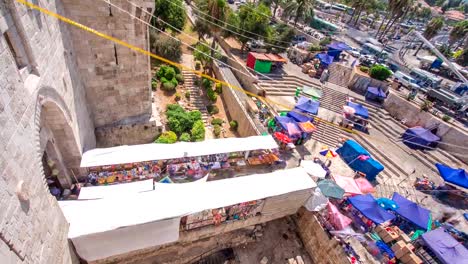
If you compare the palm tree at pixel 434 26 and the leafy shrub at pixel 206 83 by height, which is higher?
the palm tree at pixel 434 26

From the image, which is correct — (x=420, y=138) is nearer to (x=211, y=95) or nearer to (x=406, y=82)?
(x=406, y=82)

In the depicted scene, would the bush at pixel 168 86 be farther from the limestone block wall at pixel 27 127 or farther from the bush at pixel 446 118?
the bush at pixel 446 118

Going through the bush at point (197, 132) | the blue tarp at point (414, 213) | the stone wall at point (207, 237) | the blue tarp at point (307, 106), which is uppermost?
the blue tarp at point (307, 106)

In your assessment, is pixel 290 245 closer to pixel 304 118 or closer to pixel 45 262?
pixel 304 118

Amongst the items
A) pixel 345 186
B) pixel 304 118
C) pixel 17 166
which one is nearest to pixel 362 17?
pixel 304 118

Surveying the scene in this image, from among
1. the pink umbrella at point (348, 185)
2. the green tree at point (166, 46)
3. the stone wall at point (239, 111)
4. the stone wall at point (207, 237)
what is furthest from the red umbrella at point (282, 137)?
the green tree at point (166, 46)

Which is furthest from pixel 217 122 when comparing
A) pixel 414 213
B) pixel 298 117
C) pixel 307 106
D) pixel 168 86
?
pixel 414 213

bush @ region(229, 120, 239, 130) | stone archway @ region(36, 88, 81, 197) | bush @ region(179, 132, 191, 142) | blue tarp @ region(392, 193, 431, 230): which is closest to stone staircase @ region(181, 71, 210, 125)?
bush @ region(229, 120, 239, 130)
